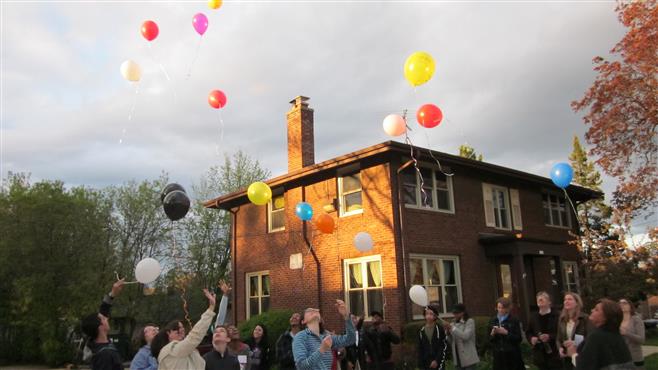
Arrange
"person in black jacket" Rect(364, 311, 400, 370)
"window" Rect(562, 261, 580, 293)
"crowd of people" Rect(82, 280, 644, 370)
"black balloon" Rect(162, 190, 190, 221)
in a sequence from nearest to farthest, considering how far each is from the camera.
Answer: "crowd of people" Rect(82, 280, 644, 370) < "black balloon" Rect(162, 190, 190, 221) < "person in black jacket" Rect(364, 311, 400, 370) < "window" Rect(562, 261, 580, 293)

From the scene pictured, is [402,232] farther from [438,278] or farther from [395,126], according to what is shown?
[395,126]

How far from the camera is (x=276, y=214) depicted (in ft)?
65.8

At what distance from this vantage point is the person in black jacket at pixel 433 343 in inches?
331

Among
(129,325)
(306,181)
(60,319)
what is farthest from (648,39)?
(129,325)

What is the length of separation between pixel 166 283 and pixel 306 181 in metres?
20.5

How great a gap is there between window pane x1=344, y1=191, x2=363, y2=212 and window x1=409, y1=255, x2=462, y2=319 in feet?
7.74

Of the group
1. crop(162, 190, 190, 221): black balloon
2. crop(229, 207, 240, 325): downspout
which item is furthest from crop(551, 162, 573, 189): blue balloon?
crop(229, 207, 240, 325): downspout

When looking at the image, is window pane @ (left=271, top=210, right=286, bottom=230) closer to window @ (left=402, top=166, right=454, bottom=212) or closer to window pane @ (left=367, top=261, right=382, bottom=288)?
window pane @ (left=367, top=261, right=382, bottom=288)

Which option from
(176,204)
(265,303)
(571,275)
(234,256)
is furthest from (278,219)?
(571,275)

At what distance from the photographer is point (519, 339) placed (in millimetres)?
7398

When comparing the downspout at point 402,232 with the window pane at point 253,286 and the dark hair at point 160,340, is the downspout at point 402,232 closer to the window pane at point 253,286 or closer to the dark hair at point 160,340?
the window pane at point 253,286

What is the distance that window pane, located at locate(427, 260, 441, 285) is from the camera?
16.2 meters

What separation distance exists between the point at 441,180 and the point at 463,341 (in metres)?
9.82

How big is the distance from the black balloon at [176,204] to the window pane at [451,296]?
392 inches
